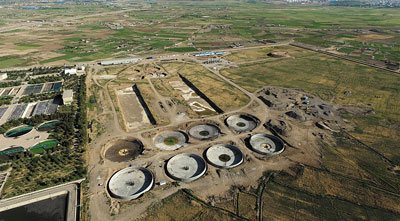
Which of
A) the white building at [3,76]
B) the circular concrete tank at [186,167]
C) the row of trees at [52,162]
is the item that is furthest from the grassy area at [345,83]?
the white building at [3,76]

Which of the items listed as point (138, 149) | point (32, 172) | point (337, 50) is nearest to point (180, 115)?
point (138, 149)

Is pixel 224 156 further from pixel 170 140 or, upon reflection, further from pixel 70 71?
pixel 70 71

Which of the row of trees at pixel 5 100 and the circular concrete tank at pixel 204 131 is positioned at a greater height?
the row of trees at pixel 5 100

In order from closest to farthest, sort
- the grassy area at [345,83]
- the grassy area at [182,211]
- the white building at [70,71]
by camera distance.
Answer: the grassy area at [182,211], the grassy area at [345,83], the white building at [70,71]

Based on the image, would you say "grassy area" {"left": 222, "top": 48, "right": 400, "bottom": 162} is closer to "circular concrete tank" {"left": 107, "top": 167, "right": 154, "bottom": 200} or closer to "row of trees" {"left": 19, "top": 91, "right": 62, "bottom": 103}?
"circular concrete tank" {"left": 107, "top": 167, "right": 154, "bottom": 200}

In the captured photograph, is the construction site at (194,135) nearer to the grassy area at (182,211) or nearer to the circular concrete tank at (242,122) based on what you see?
the circular concrete tank at (242,122)

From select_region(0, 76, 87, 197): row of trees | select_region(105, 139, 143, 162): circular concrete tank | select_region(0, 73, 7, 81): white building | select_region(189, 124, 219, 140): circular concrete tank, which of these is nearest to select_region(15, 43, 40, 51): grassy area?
select_region(0, 73, 7, 81): white building
